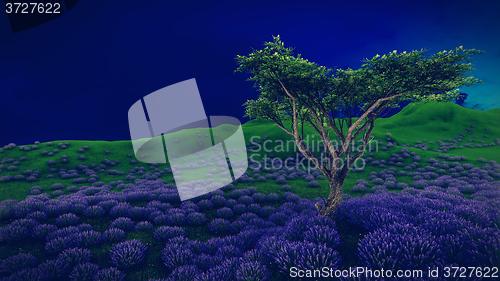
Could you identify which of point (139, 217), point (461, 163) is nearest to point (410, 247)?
point (139, 217)

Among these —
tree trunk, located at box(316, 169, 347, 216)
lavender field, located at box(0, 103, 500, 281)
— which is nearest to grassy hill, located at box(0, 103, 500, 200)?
tree trunk, located at box(316, 169, 347, 216)

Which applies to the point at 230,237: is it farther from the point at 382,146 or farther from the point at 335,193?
the point at 382,146

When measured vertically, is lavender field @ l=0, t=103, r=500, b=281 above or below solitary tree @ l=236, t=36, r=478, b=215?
below

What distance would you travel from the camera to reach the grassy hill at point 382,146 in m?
23.8

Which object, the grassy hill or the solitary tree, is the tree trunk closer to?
the solitary tree

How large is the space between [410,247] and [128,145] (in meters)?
40.6

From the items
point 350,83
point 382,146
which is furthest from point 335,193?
point 382,146

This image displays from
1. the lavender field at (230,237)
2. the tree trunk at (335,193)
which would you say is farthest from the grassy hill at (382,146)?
the lavender field at (230,237)

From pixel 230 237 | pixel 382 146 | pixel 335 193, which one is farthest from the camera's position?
pixel 382 146

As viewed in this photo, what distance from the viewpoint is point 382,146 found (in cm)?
3494

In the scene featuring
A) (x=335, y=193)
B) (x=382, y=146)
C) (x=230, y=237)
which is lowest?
(x=382, y=146)

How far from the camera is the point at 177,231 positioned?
9617 millimetres

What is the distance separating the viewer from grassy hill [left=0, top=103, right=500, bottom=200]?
2383 centimetres

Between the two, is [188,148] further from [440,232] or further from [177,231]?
[440,232]
